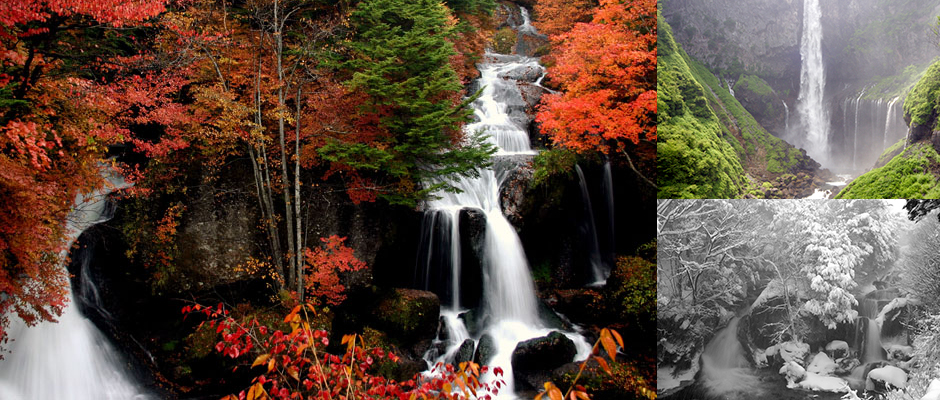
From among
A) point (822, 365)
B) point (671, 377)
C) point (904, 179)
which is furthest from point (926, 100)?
point (671, 377)

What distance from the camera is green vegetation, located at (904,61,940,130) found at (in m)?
1.77

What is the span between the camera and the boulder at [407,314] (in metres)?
4.38

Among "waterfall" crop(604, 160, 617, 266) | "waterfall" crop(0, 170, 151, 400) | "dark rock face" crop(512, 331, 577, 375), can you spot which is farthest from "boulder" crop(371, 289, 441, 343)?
"waterfall" crop(604, 160, 617, 266)

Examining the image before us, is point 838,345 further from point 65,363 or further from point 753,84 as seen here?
point 65,363

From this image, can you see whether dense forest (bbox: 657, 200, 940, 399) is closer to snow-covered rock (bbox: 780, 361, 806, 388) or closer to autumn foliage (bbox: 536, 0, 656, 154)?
snow-covered rock (bbox: 780, 361, 806, 388)

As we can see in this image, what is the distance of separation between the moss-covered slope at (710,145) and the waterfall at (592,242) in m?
3.06

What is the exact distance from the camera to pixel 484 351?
4285 millimetres

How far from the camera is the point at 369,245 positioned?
477 centimetres

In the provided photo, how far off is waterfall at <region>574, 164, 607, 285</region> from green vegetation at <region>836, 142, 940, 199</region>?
140 inches

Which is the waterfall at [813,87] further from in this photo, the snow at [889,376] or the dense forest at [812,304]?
the snow at [889,376]

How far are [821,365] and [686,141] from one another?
1410mm

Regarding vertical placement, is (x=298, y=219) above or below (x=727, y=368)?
above

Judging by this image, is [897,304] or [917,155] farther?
[897,304]

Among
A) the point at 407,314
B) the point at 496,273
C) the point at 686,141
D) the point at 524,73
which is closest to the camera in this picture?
the point at 686,141
